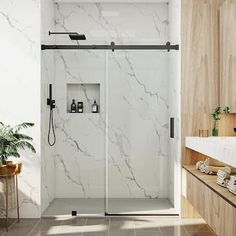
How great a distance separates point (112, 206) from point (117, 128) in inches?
33.1

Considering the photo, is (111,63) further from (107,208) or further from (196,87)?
(107,208)

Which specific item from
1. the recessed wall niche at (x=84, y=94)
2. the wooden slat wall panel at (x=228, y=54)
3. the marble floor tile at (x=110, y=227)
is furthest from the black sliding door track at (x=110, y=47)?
the marble floor tile at (x=110, y=227)

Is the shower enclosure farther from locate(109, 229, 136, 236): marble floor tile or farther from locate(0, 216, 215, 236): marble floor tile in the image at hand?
locate(109, 229, 136, 236): marble floor tile

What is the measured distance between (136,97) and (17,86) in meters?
1.27

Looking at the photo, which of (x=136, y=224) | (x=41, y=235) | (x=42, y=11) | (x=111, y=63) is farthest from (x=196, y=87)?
(x=41, y=235)

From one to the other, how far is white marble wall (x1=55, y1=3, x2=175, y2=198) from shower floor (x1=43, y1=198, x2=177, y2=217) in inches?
2.9

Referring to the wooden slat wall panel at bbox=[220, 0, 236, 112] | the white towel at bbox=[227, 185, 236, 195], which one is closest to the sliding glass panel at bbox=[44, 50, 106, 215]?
the wooden slat wall panel at bbox=[220, 0, 236, 112]

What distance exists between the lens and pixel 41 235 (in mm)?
3840

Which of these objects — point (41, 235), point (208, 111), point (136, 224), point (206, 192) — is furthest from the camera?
point (208, 111)

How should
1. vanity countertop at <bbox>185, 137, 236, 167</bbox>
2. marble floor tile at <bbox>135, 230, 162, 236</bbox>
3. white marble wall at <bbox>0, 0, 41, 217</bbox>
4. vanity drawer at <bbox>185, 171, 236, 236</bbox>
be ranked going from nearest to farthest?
vanity drawer at <bbox>185, 171, 236, 236</bbox>, vanity countertop at <bbox>185, 137, 236, 167</bbox>, marble floor tile at <bbox>135, 230, 162, 236</bbox>, white marble wall at <bbox>0, 0, 41, 217</bbox>

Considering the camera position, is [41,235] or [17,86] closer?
[41,235]

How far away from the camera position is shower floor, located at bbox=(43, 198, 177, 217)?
14.7ft

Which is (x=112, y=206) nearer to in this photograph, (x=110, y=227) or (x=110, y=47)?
(x=110, y=227)

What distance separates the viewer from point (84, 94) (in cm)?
446
